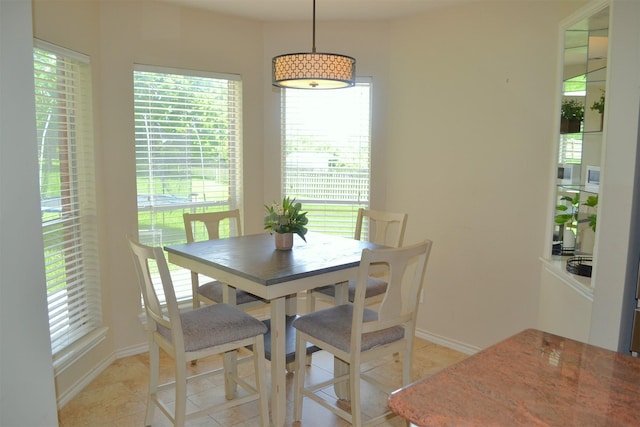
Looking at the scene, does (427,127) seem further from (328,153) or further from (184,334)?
(184,334)

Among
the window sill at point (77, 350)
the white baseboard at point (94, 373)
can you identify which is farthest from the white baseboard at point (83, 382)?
the window sill at point (77, 350)

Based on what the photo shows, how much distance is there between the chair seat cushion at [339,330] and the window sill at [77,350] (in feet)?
4.62

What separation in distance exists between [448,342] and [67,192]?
2.90 m

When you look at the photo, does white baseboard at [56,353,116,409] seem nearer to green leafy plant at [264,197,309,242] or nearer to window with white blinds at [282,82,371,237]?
green leafy plant at [264,197,309,242]

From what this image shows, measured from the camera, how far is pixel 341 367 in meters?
3.10

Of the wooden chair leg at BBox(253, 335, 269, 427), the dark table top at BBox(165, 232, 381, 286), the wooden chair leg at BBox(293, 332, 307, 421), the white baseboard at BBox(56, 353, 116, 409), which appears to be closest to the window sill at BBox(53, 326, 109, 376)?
the white baseboard at BBox(56, 353, 116, 409)

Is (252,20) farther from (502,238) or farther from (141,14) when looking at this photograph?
(502,238)

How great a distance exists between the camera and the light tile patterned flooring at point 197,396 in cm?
281

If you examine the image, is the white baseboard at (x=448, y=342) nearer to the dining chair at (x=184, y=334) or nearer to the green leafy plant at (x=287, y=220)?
the green leafy plant at (x=287, y=220)

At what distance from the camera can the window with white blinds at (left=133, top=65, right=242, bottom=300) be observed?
3643 millimetres

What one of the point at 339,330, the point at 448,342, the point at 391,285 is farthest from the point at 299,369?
the point at 448,342

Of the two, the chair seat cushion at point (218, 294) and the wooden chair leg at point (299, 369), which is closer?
the wooden chair leg at point (299, 369)

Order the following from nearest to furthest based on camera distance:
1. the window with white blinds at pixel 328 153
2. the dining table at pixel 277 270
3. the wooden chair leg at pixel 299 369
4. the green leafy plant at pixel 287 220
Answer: the dining table at pixel 277 270
the wooden chair leg at pixel 299 369
the green leafy plant at pixel 287 220
the window with white blinds at pixel 328 153

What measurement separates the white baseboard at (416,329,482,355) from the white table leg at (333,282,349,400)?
1.12 m
